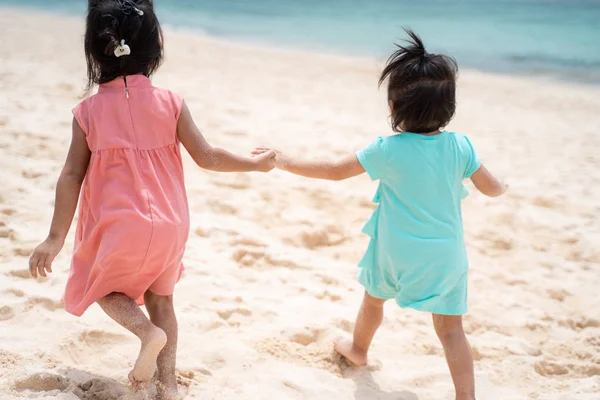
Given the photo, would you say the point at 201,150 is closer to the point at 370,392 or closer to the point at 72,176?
the point at 72,176

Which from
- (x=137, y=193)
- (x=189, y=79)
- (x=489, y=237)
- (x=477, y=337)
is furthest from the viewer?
(x=189, y=79)

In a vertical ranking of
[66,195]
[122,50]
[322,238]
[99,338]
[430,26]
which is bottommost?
[99,338]

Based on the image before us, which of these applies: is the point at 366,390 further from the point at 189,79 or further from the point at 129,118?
the point at 189,79

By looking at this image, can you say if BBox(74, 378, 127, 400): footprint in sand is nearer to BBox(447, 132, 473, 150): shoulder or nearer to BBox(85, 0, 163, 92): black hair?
BBox(85, 0, 163, 92): black hair

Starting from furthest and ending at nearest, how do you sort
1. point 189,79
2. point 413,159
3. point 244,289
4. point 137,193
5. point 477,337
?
point 189,79, point 244,289, point 477,337, point 413,159, point 137,193

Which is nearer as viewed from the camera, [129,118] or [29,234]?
[129,118]

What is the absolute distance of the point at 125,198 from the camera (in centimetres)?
201

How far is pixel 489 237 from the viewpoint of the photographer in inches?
150

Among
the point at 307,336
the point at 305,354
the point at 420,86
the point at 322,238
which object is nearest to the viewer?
the point at 420,86

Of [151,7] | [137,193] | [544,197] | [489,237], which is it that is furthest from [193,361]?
[544,197]

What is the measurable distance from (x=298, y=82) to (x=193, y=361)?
5669 millimetres

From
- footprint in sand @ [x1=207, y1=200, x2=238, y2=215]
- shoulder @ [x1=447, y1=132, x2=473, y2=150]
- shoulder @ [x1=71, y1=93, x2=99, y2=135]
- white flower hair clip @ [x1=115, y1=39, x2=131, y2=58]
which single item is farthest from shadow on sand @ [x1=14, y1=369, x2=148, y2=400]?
footprint in sand @ [x1=207, y1=200, x2=238, y2=215]

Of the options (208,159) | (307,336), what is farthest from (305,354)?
(208,159)

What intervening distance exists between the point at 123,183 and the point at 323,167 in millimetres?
727
